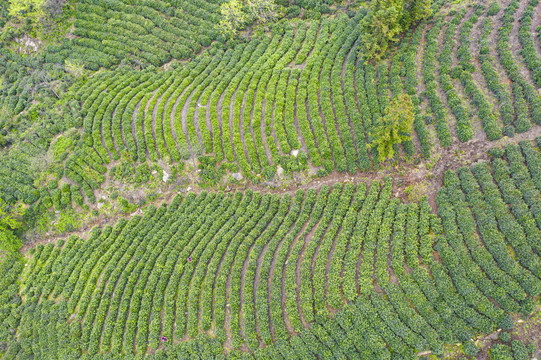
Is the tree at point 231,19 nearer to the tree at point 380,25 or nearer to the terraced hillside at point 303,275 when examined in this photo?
the tree at point 380,25

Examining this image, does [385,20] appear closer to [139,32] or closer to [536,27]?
[536,27]

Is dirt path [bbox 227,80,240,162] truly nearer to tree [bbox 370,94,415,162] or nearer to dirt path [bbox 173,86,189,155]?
dirt path [bbox 173,86,189,155]

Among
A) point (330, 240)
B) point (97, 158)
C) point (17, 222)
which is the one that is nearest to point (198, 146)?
point (97, 158)

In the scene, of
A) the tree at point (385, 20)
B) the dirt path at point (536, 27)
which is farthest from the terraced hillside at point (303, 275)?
the tree at point (385, 20)

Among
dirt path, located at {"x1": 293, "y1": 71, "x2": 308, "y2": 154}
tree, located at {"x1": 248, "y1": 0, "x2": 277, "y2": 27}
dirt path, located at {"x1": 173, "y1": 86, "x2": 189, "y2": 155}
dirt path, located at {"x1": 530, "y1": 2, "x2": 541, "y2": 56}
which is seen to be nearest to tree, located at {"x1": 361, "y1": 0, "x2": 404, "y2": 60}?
dirt path, located at {"x1": 293, "y1": 71, "x2": 308, "y2": 154}

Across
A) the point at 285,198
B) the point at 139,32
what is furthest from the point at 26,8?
the point at 285,198
